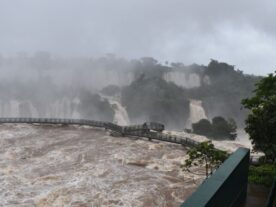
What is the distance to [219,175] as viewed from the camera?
219 inches

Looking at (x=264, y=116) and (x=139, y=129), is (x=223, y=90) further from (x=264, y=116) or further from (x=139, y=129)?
(x=264, y=116)

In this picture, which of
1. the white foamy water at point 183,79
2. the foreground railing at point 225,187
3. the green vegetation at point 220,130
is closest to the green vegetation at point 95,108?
the green vegetation at point 220,130

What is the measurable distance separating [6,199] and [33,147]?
16.6 meters

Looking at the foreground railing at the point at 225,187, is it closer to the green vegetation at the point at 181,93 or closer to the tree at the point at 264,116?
the tree at the point at 264,116

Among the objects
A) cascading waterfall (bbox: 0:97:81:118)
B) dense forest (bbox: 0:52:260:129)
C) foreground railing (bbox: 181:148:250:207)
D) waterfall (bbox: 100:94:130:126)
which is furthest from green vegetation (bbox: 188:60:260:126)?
foreground railing (bbox: 181:148:250:207)

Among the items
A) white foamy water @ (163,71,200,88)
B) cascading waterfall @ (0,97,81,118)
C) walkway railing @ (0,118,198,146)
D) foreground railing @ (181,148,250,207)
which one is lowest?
cascading waterfall @ (0,97,81,118)

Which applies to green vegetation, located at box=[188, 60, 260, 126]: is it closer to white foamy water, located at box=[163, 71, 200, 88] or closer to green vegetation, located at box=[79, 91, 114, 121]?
white foamy water, located at box=[163, 71, 200, 88]

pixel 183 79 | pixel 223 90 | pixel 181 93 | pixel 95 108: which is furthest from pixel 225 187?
pixel 183 79

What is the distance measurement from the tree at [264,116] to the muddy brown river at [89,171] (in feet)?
35.8

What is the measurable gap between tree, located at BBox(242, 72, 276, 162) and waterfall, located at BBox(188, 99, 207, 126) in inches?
3276

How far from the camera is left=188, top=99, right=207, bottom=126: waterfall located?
100875 millimetres

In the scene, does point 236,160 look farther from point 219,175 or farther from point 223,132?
point 223,132

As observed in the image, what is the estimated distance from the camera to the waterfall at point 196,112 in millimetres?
100875

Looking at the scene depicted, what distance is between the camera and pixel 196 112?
10438 cm
